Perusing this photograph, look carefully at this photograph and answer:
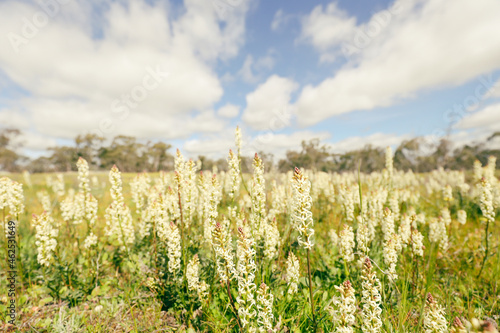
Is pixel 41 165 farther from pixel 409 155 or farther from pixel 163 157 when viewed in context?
pixel 409 155

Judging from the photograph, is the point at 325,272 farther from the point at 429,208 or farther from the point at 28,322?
the point at 429,208

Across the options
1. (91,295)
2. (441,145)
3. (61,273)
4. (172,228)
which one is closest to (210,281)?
(172,228)

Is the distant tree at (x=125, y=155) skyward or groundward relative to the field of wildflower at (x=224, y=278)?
skyward

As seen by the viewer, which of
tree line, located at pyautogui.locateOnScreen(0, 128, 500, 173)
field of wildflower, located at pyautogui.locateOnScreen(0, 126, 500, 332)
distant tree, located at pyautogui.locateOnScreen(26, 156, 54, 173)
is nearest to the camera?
field of wildflower, located at pyautogui.locateOnScreen(0, 126, 500, 332)

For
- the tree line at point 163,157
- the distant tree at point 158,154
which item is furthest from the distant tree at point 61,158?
the distant tree at point 158,154

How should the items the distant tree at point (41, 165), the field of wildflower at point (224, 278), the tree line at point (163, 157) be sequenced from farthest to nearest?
1. the distant tree at point (41, 165)
2. the tree line at point (163, 157)
3. the field of wildflower at point (224, 278)

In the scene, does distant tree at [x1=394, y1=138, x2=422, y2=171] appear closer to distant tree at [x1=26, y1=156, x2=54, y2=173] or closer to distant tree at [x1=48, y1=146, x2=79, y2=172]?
distant tree at [x1=48, y1=146, x2=79, y2=172]

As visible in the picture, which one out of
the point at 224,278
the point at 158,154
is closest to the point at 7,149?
the point at 158,154

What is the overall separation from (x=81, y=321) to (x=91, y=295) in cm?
67

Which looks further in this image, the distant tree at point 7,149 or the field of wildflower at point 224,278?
the distant tree at point 7,149

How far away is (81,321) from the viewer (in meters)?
3.70

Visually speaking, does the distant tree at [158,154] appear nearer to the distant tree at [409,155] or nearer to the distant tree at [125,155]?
the distant tree at [125,155]

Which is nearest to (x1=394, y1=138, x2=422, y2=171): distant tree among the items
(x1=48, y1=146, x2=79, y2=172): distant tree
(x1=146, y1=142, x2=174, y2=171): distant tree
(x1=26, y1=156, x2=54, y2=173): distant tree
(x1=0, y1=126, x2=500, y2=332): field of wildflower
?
(x1=0, y1=126, x2=500, y2=332): field of wildflower

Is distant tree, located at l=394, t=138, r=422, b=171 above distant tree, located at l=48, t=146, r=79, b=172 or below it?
below
